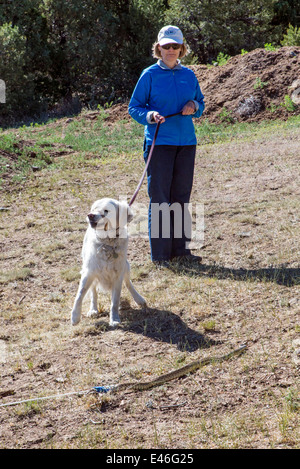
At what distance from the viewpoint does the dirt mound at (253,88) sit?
49.8 feet

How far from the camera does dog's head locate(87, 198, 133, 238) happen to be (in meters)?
4.60

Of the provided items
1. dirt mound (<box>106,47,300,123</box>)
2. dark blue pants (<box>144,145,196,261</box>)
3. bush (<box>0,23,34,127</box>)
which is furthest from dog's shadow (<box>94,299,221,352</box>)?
bush (<box>0,23,34,127</box>)

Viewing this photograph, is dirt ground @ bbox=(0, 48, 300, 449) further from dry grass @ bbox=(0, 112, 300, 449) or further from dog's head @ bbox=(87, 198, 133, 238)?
dog's head @ bbox=(87, 198, 133, 238)

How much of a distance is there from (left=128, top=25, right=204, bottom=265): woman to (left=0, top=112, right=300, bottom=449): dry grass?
0.47 metres

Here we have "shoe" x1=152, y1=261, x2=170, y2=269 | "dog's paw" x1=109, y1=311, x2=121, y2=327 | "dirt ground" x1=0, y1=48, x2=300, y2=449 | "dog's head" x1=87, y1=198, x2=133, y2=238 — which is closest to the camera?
"dirt ground" x1=0, y1=48, x2=300, y2=449

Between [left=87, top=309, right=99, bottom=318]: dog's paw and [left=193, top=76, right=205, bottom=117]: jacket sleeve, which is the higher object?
[left=193, top=76, right=205, bottom=117]: jacket sleeve

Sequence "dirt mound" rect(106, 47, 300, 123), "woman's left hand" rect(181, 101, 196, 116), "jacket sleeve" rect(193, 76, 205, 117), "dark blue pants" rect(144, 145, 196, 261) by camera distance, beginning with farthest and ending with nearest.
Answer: "dirt mound" rect(106, 47, 300, 123), "dark blue pants" rect(144, 145, 196, 261), "jacket sleeve" rect(193, 76, 205, 117), "woman's left hand" rect(181, 101, 196, 116)

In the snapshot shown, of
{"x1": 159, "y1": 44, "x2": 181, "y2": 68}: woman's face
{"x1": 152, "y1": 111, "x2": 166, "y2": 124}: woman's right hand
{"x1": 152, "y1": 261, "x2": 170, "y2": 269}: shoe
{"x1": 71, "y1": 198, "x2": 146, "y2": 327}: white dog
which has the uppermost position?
{"x1": 159, "y1": 44, "x2": 181, "y2": 68}: woman's face

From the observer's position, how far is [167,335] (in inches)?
180

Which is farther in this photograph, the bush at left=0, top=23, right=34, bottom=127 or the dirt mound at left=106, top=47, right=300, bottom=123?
the bush at left=0, top=23, right=34, bottom=127

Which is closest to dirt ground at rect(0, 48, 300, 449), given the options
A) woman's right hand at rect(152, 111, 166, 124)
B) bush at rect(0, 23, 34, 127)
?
woman's right hand at rect(152, 111, 166, 124)

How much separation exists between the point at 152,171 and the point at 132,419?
3.05m

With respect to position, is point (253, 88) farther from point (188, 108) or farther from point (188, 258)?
point (188, 108)
